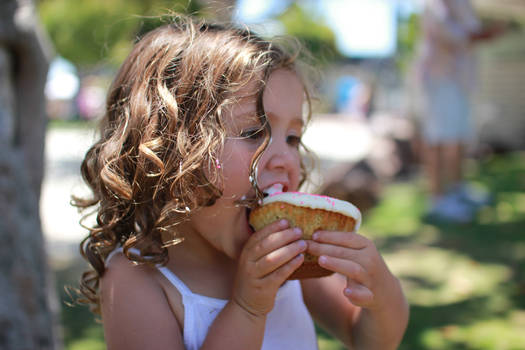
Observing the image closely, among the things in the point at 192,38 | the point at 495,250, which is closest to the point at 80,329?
the point at 192,38

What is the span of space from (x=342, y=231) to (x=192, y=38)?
801 mm

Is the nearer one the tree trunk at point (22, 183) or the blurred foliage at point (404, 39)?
the tree trunk at point (22, 183)

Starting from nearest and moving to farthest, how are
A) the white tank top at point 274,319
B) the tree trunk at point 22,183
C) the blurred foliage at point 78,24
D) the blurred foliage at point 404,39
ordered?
the white tank top at point 274,319
the tree trunk at point 22,183
the blurred foliage at point 78,24
the blurred foliage at point 404,39

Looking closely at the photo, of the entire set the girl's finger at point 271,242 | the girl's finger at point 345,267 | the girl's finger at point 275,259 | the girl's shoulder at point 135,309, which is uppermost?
the girl's finger at point 271,242

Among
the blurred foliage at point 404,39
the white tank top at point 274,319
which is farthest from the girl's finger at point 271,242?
the blurred foliage at point 404,39

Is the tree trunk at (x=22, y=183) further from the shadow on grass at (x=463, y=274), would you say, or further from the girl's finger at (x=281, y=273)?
the shadow on grass at (x=463, y=274)

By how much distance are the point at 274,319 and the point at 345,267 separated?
38cm

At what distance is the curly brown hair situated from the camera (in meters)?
1.50

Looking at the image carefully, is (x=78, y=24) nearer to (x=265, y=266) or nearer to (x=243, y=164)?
(x=243, y=164)

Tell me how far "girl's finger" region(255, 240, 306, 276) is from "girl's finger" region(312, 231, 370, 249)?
0.09 metres

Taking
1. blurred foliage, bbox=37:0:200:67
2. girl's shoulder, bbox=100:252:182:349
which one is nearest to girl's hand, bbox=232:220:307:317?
girl's shoulder, bbox=100:252:182:349

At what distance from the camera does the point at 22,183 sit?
6.98ft

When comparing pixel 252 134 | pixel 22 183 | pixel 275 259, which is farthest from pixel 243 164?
pixel 22 183

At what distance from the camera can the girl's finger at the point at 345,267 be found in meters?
1.42
